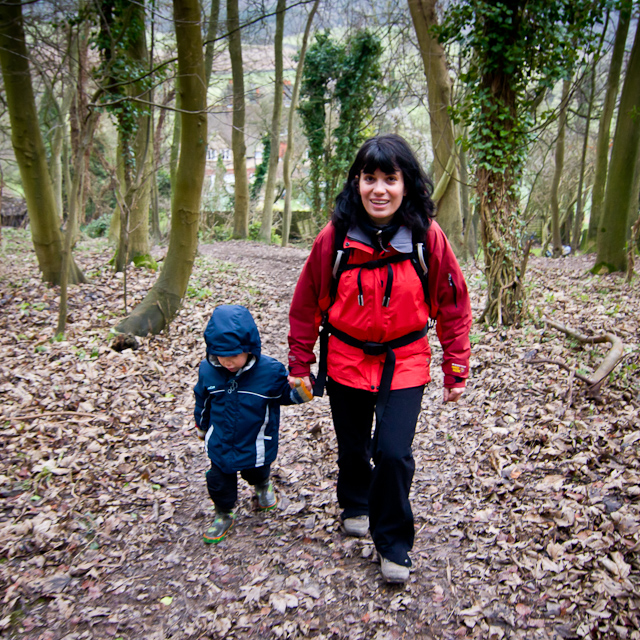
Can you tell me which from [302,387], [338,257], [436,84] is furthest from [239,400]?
[436,84]

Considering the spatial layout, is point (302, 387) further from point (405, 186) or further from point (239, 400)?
point (405, 186)

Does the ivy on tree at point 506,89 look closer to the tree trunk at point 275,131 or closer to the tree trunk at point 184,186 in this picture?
the tree trunk at point 184,186

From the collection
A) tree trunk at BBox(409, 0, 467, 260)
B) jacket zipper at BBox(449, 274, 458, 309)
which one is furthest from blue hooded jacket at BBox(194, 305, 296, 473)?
tree trunk at BBox(409, 0, 467, 260)

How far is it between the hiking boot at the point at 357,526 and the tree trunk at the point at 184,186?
4.26m

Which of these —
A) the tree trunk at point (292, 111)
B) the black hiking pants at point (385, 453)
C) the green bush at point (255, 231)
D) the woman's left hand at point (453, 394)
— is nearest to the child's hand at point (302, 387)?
the black hiking pants at point (385, 453)

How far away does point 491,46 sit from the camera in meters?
5.68

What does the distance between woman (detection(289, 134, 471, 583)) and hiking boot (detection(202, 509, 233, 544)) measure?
1.10 m

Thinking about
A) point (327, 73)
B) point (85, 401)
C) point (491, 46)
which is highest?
point (327, 73)

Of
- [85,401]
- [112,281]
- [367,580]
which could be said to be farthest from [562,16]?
[112,281]

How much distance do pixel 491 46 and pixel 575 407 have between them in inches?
165

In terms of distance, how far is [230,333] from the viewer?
2.87 meters

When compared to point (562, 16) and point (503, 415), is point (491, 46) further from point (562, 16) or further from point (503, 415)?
point (503, 415)

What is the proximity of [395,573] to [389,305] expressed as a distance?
1476 mm

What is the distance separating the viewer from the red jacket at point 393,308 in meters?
2.54
